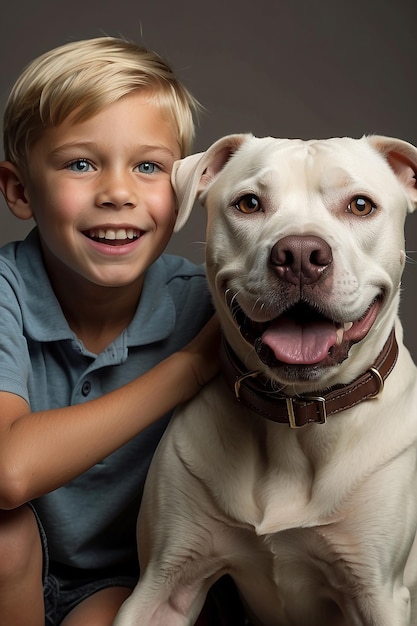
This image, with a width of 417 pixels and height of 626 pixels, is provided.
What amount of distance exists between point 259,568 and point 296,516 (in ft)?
0.66

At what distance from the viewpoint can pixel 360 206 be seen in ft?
7.39

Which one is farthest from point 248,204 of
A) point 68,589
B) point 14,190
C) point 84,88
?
point 68,589

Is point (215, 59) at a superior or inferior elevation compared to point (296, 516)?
superior

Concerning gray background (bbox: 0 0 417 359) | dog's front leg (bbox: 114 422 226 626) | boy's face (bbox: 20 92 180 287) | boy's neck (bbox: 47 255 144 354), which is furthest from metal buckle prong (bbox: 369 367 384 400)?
gray background (bbox: 0 0 417 359)

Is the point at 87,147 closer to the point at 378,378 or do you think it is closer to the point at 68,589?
the point at 378,378

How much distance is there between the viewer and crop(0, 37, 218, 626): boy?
2.55 meters

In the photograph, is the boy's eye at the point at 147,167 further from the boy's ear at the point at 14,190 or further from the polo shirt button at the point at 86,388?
the polo shirt button at the point at 86,388

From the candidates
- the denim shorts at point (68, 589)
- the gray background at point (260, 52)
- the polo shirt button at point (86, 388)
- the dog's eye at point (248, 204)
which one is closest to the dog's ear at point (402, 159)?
the dog's eye at point (248, 204)

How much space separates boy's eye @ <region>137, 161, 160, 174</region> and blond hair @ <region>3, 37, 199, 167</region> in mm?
148

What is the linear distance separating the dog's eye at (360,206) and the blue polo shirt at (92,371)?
2.49 feet

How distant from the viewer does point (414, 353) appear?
13.4 ft

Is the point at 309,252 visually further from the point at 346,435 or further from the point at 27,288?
the point at 27,288

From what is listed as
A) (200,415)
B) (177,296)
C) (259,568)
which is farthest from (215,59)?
(259,568)

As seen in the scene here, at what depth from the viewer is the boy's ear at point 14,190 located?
9.61ft
